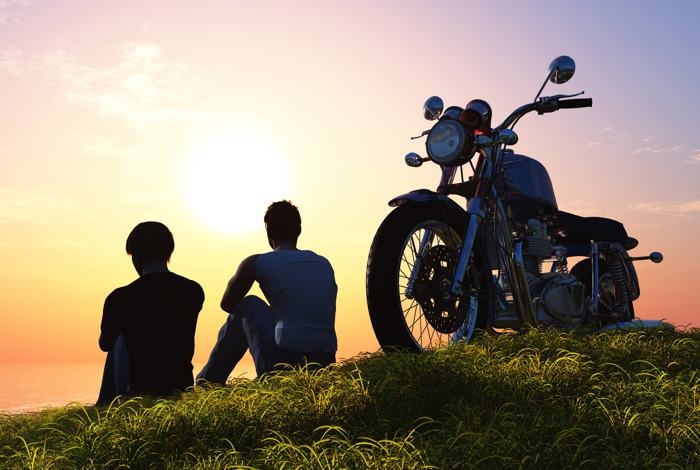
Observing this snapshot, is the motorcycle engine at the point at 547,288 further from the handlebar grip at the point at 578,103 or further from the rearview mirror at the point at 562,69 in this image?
the rearview mirror at the point at 562,69

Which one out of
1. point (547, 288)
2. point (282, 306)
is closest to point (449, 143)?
point (547, 288)

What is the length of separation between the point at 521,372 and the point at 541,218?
2.70 m

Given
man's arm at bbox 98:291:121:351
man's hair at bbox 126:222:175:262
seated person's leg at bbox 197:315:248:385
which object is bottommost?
seated person's leg at bbox 197:315:248:385

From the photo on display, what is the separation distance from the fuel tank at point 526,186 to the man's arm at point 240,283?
240 cm

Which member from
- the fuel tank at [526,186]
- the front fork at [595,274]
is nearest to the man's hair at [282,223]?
the fuel tank at [526,186]

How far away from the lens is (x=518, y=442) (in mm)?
4086

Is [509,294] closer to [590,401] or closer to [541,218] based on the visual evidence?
[541,218]

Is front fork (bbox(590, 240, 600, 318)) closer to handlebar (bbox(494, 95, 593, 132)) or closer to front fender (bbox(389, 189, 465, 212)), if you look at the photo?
handlebar (bbox(494, 95, 593, 132))

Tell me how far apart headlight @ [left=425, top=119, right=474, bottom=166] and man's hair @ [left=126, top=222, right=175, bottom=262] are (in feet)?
6.90

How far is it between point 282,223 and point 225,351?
37.4 inches

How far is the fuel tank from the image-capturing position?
7.17m

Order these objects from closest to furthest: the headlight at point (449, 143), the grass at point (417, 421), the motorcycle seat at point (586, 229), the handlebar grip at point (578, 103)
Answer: the grass at point (417, 421) → the headlight at point (449, 143) → the handlebar grip at point (578, 103) → the motorcycle seat at point (586, 229)

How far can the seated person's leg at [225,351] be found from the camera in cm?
579

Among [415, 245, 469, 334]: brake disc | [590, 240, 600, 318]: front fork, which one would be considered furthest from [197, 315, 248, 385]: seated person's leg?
[590, 240, 600, 318]: front fork
